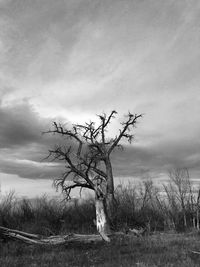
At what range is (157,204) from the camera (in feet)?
93.9

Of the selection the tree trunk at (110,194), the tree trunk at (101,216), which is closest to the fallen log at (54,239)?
the tree trunk at (101,216)

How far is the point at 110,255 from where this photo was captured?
12.6 m

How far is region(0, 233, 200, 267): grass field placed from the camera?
11.0m

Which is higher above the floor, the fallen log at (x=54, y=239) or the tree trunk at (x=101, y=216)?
the tree trunk at (x=101, y=216)

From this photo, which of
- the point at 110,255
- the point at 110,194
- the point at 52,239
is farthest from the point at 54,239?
the point at 110,194

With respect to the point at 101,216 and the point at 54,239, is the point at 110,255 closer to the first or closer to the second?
the point at 54,239

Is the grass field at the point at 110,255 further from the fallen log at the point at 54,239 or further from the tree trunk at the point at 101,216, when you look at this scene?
the tree trunk at the point at 101,216

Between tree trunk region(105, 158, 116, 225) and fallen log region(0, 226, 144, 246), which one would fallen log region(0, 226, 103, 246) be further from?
tree trunk region(105, 158, 116, 225)

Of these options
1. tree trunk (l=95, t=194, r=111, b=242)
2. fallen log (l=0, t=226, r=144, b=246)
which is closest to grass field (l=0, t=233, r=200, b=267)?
fallen log (l=0, t=226, r=144, b=246)

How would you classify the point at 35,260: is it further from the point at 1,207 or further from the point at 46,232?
the point at 1,207

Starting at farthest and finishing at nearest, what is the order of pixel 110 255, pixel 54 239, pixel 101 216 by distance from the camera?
pixel 101 216
pixel 54 239
pixel 110 255

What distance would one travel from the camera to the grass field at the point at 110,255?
36.1 ft

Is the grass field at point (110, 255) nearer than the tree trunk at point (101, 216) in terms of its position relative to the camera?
Yes

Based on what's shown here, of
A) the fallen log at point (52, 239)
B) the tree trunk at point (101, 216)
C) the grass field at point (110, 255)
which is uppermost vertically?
the tree trunk at point (101, 216)
